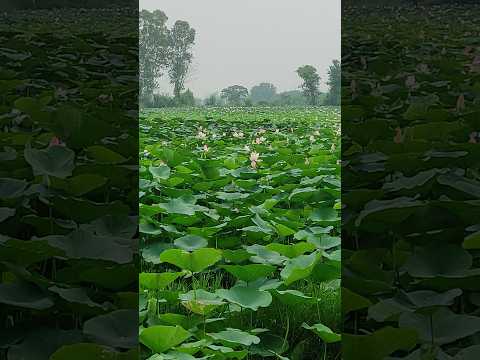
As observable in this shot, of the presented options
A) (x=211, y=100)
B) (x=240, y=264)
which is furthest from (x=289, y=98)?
(x=240, y=264)

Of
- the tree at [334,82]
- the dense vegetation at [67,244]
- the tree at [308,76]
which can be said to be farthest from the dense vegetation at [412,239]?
the tree at [334,82]

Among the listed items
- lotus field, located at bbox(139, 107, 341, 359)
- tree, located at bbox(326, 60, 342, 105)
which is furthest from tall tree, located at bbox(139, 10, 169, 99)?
lotus field, located at bbox(139, 107, 341, 359)

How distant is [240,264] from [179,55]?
850 cm

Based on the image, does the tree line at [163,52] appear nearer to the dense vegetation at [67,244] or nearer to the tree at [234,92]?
the tree at [234,92]

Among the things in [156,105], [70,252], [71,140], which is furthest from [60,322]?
[156,105]

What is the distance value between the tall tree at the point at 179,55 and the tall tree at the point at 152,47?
10 centimetres

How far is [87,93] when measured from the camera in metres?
2.58

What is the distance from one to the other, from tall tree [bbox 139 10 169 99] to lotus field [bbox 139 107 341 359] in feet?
23.0

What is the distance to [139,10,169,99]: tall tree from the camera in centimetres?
938

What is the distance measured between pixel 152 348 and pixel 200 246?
1.17 ft

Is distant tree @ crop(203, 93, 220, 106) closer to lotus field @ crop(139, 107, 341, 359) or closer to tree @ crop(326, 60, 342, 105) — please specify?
tree @ crop(326, 60, 342, 105)

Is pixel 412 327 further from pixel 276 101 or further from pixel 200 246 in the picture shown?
pixel 276 101

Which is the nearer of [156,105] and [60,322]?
[60,322]

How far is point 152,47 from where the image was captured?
401 inches
